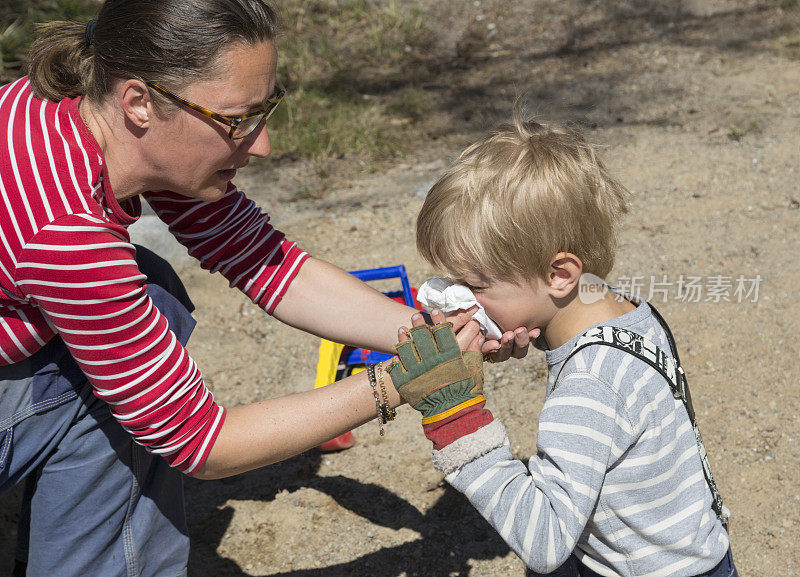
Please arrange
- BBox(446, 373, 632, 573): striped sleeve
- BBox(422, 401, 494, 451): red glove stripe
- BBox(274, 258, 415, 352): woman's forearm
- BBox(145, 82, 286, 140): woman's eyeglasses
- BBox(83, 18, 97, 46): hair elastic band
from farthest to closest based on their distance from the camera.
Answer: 1. BBox(274, 258, 415, 352): woman's forearm
2. BBox(83, 18, 97, 46): hair elastic band
3. BBox(145, 82, 286, 140): woman's eyeglasses
4. BBox(422, 401, 494, 451): red glove stripe
5. BBox(446, 373, 632, 573): striped sleeve

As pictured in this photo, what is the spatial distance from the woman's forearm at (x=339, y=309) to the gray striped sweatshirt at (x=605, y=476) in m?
0.63

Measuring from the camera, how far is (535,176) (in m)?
1.59

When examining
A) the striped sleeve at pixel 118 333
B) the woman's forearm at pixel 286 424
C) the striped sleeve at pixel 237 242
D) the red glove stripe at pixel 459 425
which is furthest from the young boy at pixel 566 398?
the striped sleeve at pixel 237 242

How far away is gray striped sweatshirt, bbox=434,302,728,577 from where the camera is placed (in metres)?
1.45

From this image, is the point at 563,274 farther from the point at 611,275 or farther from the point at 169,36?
the point at 611,275

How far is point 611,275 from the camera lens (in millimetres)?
3412

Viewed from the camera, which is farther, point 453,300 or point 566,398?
point 453,300

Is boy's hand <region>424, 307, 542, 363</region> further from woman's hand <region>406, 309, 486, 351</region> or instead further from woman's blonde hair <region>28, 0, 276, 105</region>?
woman's blonde hair <region>28, 0, 276, 105</region>

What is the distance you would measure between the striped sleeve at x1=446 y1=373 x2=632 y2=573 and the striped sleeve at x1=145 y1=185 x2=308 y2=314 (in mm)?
957

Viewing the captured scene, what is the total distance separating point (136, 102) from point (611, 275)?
2.26 m

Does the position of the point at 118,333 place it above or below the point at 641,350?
above

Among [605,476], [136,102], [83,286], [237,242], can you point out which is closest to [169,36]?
[136,102]

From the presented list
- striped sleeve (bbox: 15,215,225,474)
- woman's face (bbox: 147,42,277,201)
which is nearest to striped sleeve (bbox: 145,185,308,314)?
woman's face (bbox: 147,42,277,201)

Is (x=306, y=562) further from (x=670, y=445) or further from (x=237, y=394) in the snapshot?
(x=670, y=445)
